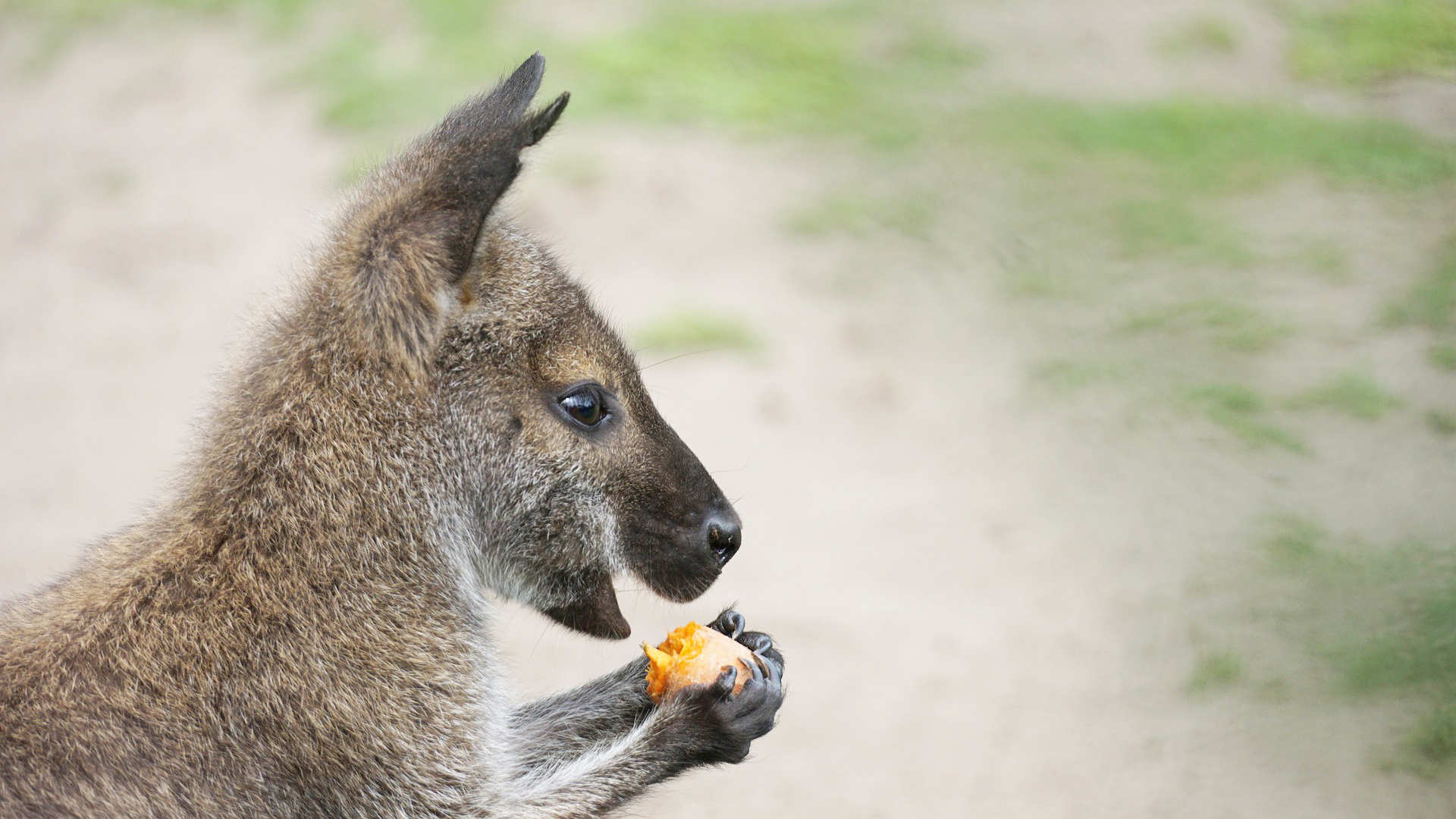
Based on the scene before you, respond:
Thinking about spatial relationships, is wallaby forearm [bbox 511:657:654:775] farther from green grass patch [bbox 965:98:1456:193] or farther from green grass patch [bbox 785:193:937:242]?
green grass patch [bbox 785:193:937:242]

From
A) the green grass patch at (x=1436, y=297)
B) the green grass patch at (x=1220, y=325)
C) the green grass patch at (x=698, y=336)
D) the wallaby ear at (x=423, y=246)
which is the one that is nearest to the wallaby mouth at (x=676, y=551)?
the wallaby ear at (x=423, y=246)

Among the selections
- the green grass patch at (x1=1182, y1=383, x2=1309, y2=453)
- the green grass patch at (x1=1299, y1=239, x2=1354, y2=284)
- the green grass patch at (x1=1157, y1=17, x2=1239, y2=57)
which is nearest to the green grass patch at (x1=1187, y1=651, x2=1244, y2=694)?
the green grass patch at (x1=1182, y1=383, x2=1309, y2=453)

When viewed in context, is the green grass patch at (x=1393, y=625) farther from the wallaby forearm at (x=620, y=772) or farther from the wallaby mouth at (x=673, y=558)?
the wallaby forearm at (x=620, y=772)

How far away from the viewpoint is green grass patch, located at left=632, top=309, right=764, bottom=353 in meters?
7.61

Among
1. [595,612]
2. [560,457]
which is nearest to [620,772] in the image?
[595,612]

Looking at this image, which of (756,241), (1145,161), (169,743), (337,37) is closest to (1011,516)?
(1145,161)

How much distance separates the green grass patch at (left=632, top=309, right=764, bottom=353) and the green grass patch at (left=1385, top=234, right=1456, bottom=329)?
354cm

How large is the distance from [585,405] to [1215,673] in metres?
2.90

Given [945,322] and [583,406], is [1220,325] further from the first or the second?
[583,406]

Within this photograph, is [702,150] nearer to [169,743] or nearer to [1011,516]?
[1011,516]

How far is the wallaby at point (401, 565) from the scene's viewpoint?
2758mm

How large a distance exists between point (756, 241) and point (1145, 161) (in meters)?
2.34

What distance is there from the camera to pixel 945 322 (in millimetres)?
7531

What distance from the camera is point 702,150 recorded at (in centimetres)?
917
